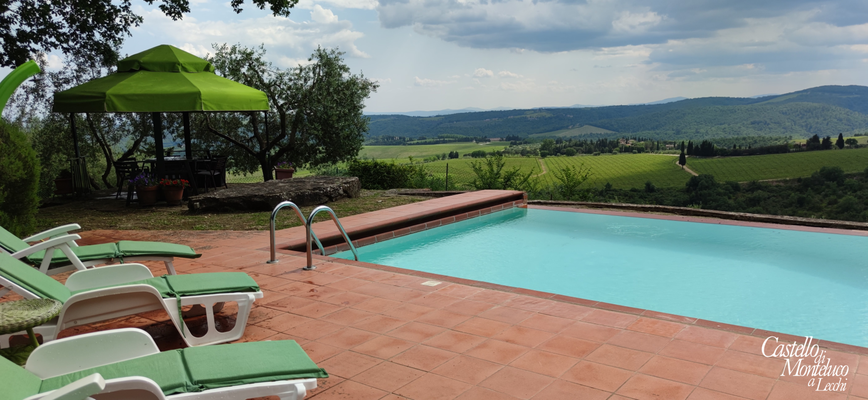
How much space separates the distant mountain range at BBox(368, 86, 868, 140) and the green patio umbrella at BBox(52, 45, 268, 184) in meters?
46.8

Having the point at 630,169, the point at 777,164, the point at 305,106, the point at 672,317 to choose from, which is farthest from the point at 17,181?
the point at 777,164

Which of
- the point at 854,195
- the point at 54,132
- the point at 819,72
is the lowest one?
the point at 854,195

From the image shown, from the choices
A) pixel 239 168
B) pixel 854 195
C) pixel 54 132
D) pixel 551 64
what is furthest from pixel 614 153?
pixel 54 132

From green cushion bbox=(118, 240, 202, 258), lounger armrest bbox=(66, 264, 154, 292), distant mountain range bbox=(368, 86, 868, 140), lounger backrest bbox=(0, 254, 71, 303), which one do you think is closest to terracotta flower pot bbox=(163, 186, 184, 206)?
green cushion bbox=(118, 240, 202, 258)

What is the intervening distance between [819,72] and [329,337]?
76.2 feet

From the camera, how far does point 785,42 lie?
19.6 m

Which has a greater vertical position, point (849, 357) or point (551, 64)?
point (551, 64)

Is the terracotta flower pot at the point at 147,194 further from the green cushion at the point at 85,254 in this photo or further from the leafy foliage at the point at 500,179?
the leafy foliage at the point at 500,179

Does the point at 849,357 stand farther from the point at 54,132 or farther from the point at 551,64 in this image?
the point at 551,64

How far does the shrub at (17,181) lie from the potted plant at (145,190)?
10.5 feet

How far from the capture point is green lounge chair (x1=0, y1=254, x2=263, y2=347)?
9.73ft

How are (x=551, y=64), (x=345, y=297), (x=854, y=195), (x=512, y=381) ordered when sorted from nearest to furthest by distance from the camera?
(x=512, y=381) → (x=345, y=297) → (x=854, y=195) → (x=551, y=64)

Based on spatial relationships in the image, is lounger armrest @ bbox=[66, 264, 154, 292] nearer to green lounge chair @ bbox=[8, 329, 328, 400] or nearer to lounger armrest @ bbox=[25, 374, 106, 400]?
green lounge chair @ bbox=[8, 329, 328, 400]

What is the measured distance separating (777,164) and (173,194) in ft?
101
